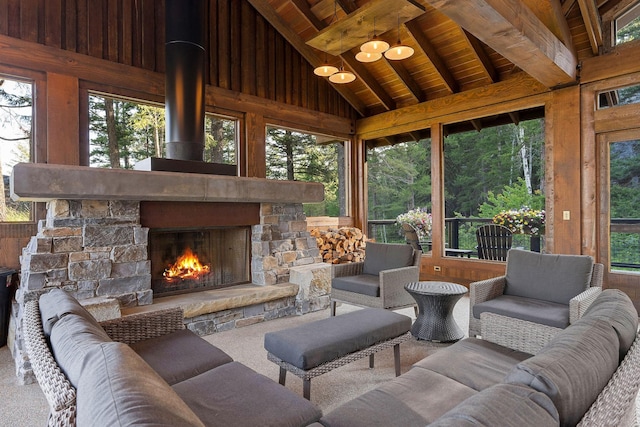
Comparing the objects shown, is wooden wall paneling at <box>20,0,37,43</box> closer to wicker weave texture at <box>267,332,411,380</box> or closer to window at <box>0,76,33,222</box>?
window at <box>0,76,33,222</box>

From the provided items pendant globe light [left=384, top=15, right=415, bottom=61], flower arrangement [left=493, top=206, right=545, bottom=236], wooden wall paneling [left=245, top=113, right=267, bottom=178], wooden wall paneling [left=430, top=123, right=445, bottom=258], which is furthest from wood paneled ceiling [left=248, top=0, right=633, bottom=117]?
flower arrangement [left=493, top=206, right=545, bottom=236]

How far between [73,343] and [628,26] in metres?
5.92

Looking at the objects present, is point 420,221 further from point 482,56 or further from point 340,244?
point 482,56

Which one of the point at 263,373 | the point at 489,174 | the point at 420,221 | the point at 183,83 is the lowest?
the point at 263,373

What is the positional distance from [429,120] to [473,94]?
771 millimetres

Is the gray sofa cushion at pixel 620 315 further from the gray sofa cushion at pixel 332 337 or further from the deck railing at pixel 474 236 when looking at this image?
the deck railing at pixel 474 236

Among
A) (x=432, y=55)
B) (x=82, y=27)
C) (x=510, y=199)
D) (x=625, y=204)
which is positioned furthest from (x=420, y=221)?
(x=82, y=27)

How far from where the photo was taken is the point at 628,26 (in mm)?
4211

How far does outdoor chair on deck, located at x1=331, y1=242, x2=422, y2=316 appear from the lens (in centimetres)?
377

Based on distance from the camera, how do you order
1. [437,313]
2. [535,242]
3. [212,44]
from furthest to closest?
[535,242]
[212,44]
[437,313]

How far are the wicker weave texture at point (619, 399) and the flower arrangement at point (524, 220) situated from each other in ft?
13.6

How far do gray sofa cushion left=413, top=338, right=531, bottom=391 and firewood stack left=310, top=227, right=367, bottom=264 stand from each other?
3.77 meters

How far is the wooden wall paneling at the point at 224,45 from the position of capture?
5.10 m

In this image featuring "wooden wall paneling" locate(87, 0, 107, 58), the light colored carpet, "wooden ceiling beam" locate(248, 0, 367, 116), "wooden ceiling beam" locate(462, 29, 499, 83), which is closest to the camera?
the light colored carpet
